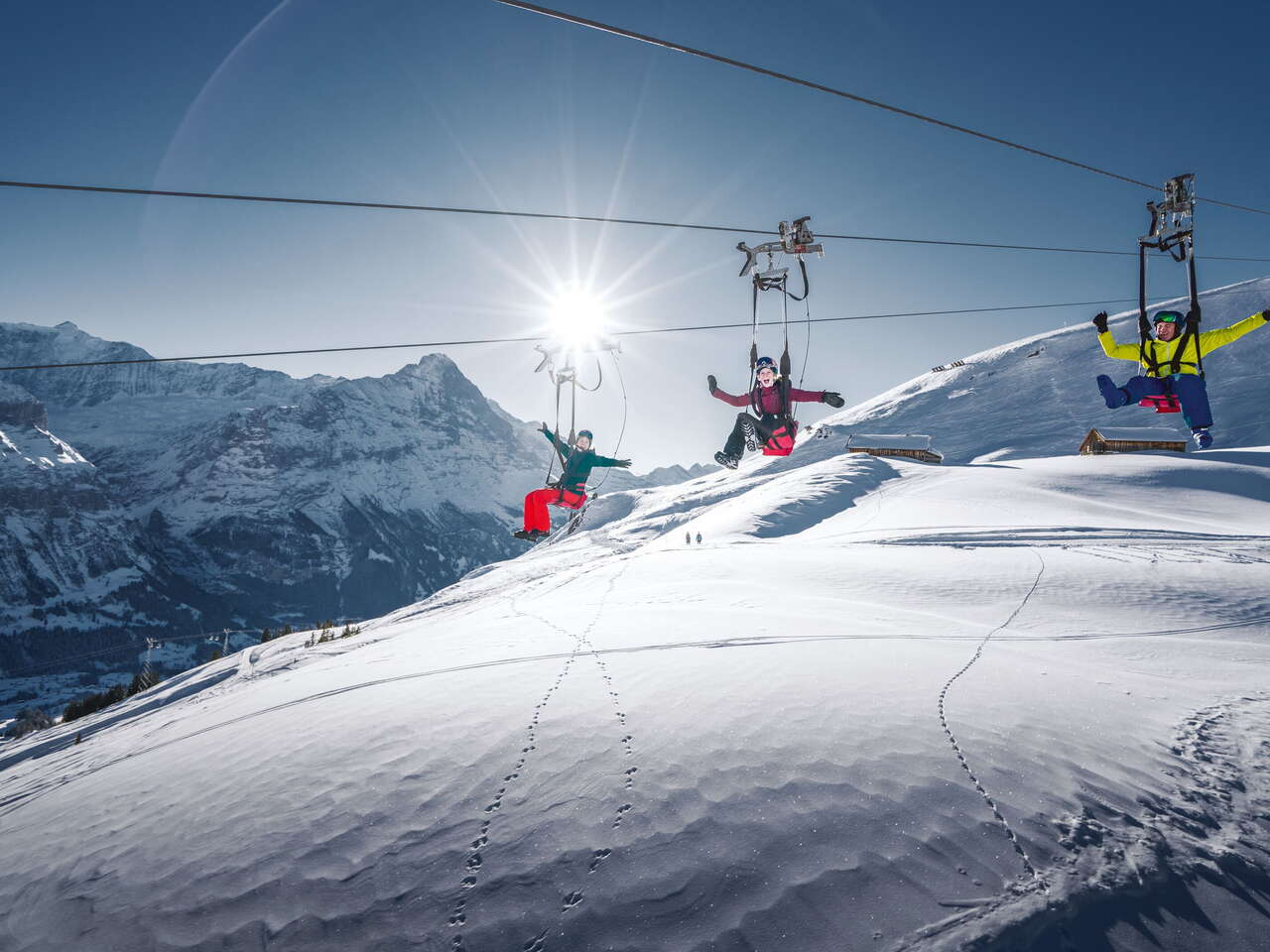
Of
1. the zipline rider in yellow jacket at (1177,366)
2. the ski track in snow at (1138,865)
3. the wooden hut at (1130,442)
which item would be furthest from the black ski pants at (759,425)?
the wooden hut at (1130,442)

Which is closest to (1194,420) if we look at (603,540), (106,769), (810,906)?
(810,906)

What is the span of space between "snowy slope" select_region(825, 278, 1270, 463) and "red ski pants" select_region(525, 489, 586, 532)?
74.3 metres

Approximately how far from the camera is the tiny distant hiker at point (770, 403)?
1028cm

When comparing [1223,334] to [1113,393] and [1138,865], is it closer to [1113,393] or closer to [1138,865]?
[1113,393]

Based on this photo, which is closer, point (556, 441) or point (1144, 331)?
point (1144, 331)

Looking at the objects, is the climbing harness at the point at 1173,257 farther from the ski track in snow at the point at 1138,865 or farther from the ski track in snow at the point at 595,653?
the ski track in snow at the point at 1138,865

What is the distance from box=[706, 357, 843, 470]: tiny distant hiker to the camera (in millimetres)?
10281

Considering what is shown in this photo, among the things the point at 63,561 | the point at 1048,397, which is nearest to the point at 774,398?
the point at 1048,397

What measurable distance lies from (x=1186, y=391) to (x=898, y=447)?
55.8 m

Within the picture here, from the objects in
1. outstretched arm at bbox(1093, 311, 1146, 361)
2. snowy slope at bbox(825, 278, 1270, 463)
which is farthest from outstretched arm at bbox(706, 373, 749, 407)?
snowy slope at bbox(825, 278, 1270, 463)

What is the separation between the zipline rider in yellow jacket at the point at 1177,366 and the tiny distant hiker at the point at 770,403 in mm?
4212

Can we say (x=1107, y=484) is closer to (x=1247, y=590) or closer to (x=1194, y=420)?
(x=1247, y=590)

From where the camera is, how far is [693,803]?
3623 millimetres

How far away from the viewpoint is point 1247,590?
36.0ft
